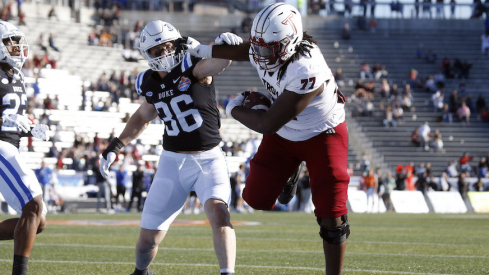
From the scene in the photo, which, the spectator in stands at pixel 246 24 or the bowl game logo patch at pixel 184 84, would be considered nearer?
the bowl game logo patch at pixel 184 84

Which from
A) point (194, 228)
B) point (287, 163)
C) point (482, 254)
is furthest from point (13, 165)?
point (194, 228)

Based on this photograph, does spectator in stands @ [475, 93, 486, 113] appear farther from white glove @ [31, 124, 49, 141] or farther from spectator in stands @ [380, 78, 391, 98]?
white glove @ [31, 124, 49, 141]

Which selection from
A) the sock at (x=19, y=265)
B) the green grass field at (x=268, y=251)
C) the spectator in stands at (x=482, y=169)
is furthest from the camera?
the spectator in stands at (x=482, y=169)

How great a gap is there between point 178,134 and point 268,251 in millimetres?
3527

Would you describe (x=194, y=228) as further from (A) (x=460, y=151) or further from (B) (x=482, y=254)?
(A) (x=460, y=151)

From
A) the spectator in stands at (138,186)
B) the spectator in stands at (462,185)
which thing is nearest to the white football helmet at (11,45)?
the spectator in stands at (138,186)

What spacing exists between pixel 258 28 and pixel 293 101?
0.50m

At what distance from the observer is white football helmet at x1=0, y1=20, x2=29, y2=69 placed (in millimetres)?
6016

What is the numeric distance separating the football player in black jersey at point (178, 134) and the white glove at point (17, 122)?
91 cm

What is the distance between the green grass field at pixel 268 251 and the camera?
23.0 feet

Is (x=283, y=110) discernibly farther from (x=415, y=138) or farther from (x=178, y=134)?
(x=415, y=138)

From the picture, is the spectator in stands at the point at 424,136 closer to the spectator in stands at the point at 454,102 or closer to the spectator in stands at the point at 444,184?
the spectator in stands at the point at 454,102

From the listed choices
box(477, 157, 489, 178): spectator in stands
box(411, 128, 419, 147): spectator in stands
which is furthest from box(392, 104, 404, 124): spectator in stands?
box(477, 157, 489, 178): spectator in stands

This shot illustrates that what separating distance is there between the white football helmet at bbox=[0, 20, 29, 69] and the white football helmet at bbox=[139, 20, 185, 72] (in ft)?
3.47
